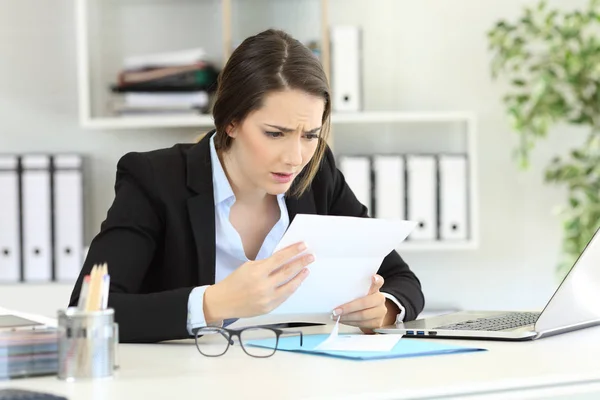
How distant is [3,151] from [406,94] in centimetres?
144

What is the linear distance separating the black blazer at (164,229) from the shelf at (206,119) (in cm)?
114

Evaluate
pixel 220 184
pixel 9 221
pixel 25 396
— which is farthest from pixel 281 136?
pixel 9 221

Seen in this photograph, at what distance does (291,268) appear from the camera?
141cm

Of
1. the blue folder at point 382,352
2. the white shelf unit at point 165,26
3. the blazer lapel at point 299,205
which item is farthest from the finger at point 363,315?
the white shelf unit at point 165,26

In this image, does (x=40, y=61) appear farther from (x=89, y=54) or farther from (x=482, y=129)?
(x=482, y=129)

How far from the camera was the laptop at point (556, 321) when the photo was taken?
151 centimetres

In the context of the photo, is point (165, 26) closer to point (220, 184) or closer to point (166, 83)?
point (166, 83)

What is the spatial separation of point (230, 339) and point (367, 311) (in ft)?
1.07

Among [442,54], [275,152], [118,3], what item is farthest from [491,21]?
[275,152]

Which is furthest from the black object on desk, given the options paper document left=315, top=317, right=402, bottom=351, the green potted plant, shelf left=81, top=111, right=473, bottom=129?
the green potted plant

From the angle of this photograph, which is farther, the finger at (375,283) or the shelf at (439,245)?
the shelf at (439,245)

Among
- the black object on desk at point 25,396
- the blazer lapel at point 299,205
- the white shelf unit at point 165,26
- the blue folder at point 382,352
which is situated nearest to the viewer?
the black object on desk at point 25,396

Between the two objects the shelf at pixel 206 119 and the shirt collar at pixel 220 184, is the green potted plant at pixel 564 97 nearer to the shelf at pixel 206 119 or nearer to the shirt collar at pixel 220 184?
the shelf at pixel 206 119

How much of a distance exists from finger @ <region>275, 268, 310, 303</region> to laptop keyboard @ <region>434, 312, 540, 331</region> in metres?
0.29
